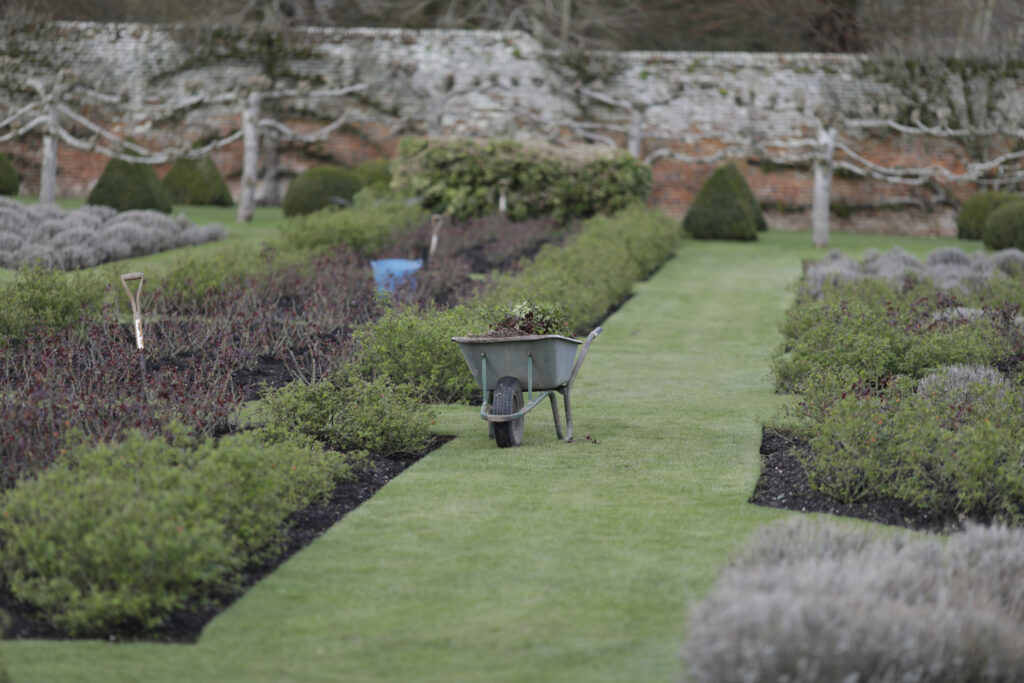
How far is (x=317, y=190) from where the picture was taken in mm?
19469

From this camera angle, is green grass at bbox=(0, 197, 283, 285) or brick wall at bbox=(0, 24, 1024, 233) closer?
green grass at bbox=(0, 197, 283, 285)

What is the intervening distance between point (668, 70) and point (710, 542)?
21327mm

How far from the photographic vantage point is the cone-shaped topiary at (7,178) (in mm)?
20516

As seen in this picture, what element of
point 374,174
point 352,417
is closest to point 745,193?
point 374,174

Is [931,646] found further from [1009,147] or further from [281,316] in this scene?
[1009,147]

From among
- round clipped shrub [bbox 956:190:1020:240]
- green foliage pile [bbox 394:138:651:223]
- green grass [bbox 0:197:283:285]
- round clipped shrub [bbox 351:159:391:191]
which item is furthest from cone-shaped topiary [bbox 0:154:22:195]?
round clipped shrub [bbox 956:190:1020:240]

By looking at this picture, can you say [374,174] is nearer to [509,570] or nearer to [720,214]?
[720,214]

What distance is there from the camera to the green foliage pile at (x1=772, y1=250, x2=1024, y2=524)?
14.9 ft

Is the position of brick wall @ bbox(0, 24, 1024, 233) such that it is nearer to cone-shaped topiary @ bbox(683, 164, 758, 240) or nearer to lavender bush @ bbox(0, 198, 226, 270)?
cone-shaped topiary @ bbox(683, 164, 758, 240)

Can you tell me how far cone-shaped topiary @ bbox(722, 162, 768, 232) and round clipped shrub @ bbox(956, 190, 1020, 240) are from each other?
3.88m

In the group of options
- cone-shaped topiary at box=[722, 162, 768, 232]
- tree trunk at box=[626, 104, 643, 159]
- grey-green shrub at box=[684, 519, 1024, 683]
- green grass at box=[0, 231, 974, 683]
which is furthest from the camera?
tree trunk at box=[626, 104, 643, 159]

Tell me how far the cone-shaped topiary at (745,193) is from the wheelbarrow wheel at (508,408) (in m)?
16.1

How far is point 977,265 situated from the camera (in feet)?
45.1

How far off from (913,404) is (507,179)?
13.6 m
